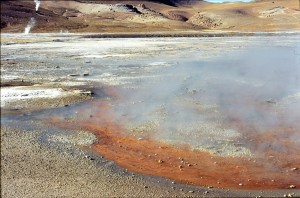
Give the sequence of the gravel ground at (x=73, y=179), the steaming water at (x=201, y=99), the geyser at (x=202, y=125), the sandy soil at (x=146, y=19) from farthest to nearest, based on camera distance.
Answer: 1. the sandy soil at (x=146, y=19)
2. the steaming water at (x=201, y=99)
3. the geyser at (x=202, y=125)
4. the gravel ground at (x=73, y=179)

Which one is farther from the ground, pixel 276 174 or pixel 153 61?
pixel 276 174

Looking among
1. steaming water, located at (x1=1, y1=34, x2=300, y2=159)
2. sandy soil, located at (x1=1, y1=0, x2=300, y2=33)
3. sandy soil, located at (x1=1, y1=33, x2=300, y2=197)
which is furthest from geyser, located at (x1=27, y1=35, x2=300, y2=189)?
sandy soil, located at (x1=1, y1=0, x2=300, y2=33)

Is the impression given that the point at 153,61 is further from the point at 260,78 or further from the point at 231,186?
the point at 231,186

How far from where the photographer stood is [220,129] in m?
11.6

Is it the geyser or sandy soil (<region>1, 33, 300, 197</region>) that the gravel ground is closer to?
sandy soil (<region>1, 33, 300, 197</region>)

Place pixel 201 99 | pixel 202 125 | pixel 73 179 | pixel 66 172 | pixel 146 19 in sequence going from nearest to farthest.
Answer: pixel 73 179, pixel 66 172, pixel 202 125, pixel 201 99, pixel 146 19

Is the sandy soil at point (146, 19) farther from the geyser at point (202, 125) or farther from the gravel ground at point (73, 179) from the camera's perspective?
the gravel ground at point (73, 179)

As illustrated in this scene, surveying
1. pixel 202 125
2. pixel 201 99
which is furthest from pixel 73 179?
pixel 201 99

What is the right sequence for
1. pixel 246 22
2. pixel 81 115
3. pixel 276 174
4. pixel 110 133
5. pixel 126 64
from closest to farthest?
pixel 276 174
pixel 110 133
pixel 81 115
pixel 126 64
pixel 246 22

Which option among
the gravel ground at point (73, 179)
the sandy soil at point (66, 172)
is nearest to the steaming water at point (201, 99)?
the sandy soil at point (66, 172)

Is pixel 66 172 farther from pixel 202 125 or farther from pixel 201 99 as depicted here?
pixel 201 99

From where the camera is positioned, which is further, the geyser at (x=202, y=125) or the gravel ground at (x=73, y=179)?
the geyser at (x=202, y=125)

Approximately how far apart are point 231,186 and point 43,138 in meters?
5.12


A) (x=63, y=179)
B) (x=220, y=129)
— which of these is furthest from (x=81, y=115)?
(x=63, y=179)
